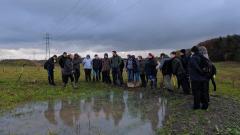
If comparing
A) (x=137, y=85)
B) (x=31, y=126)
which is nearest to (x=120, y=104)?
(x=31, y=126)

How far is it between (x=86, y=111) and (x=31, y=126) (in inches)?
127

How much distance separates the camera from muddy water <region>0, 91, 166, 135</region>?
11.4 meters

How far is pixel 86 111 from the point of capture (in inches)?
593

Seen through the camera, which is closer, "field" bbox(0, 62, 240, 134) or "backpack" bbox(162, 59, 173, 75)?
"field" bbox(0, 62, 240, 134)

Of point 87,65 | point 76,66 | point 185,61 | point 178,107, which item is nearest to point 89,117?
point 178,107

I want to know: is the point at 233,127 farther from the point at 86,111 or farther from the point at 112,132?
the point at 86,111

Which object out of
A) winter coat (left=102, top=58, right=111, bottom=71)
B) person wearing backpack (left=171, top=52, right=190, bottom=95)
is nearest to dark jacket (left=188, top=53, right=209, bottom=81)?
person wearing backpack (left=171, top=52, right=190, bottom=95)

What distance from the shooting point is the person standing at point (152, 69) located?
76.3 feet

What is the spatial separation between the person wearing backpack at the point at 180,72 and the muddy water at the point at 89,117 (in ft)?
4.62

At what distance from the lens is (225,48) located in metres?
54.2

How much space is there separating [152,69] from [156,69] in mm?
249

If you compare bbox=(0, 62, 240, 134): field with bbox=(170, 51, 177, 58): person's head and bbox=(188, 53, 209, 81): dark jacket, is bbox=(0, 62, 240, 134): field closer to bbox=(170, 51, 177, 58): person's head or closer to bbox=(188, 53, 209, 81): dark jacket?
bbox=(188, 53, 209, 81): dark jacket

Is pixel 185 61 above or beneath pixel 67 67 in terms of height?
above

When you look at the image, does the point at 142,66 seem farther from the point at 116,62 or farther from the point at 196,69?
the point at 196,69
